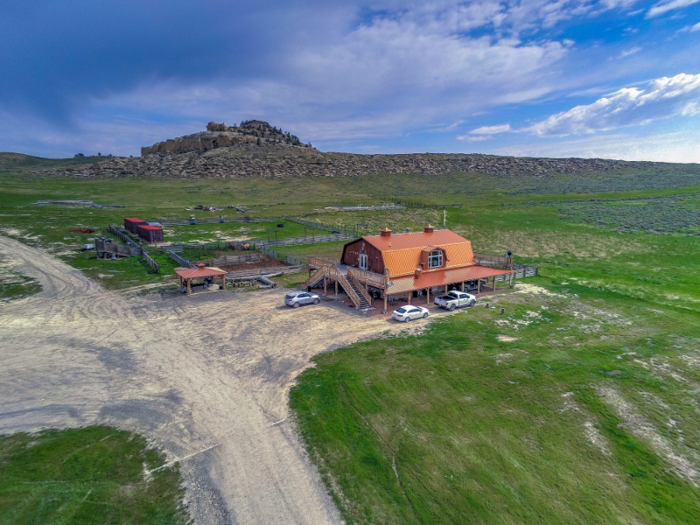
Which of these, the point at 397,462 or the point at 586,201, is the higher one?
the point at 586,201

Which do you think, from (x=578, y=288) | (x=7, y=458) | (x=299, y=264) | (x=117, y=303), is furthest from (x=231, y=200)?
(x=7, y=458)

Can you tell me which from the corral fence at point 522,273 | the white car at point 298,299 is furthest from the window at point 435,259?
the white car at point 298,299

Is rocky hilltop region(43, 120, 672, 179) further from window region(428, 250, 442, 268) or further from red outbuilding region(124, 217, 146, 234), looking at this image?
window region(428, 250, 442, 268)

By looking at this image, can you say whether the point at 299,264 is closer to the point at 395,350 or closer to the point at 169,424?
the point at 395,350

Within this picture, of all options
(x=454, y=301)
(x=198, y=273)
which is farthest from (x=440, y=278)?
(x=198, y=273)

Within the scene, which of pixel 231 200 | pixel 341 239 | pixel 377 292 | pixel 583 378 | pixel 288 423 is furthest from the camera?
pixel 231 200

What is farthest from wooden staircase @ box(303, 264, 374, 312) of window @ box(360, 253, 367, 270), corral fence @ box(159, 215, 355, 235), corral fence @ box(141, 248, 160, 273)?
corral fence @ box(159, 215, 355, 235)

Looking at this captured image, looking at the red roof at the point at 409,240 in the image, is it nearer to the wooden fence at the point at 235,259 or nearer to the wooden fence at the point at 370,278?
the wooden fence at the point at 370,278
